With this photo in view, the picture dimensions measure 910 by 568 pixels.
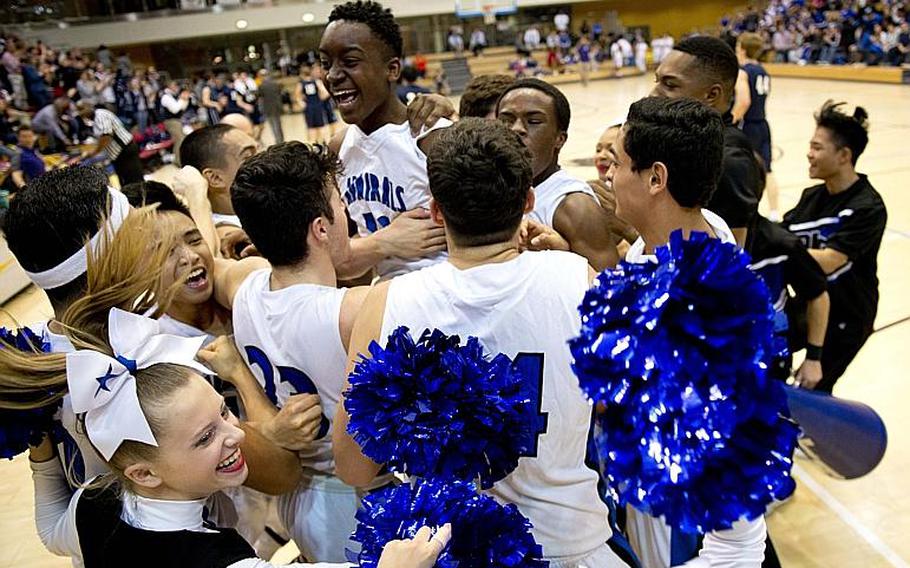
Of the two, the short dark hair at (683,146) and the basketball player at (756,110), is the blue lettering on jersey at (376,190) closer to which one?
the short dark hair at (683,146)

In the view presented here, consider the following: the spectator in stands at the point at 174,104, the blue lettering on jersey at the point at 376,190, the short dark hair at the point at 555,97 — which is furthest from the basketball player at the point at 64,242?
the spectator in stands at the point at 174,104

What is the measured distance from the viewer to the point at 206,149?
2.99 m

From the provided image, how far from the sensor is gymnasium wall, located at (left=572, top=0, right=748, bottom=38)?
31.4 metres

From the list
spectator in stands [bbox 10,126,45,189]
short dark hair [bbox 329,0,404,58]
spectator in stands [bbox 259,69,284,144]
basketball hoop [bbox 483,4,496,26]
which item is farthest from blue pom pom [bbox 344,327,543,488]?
basketball hoop [bbox 483,4,496,26]

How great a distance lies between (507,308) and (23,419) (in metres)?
1.08

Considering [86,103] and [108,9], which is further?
[108,9]

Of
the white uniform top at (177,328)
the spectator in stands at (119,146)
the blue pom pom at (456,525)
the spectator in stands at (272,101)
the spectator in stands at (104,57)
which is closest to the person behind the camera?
the blue pom pom at (456,525)

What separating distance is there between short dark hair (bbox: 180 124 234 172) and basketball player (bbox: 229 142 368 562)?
1.16 metres

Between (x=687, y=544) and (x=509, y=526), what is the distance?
839 mm

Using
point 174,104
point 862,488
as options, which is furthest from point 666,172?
point 174,104

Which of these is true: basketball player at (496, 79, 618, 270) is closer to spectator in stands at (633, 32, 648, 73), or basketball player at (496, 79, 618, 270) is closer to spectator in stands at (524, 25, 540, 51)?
spectator in stands at (633, 32, 648, 73)

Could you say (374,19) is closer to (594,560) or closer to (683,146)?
(683,146)

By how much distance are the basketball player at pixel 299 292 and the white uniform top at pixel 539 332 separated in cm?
29

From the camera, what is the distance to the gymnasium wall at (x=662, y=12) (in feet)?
103
